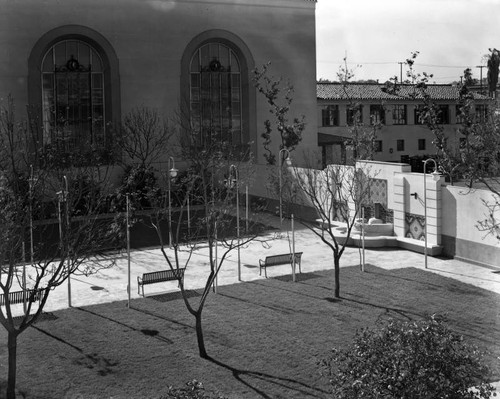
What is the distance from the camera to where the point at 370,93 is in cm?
5991

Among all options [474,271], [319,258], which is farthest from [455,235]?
[319,258]

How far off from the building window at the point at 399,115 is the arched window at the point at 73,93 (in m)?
27.1

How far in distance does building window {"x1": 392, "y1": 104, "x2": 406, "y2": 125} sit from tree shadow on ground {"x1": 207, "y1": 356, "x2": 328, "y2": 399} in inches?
1880

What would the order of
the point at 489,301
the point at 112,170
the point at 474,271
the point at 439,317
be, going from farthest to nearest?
the point at 112,170
the point at 474,271
the point at 489,301
the point at 439,317

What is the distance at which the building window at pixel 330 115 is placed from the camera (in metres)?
58.3

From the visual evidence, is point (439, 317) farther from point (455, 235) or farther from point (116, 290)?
point (455, 235)

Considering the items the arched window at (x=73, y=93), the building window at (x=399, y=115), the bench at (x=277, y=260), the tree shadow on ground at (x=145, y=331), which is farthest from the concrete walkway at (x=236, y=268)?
the building window at (x=399, y=115)

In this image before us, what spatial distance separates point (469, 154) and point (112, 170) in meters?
18.4

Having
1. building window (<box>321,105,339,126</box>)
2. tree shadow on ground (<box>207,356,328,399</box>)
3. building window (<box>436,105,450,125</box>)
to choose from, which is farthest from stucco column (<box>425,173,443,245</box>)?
building window (<box>436,105,450,125</box>)

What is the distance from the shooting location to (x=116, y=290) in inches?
864

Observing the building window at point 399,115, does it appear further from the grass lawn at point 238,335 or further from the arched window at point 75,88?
the grass lawn at point 238,335

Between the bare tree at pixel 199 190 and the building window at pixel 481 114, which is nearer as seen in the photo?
the bare tree at pixel 199 190

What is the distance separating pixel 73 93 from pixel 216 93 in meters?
8.49

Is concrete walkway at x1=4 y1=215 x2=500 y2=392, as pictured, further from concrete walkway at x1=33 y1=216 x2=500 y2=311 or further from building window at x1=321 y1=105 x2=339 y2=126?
building window at x1=321 y1=105 x2=339 y2=126
